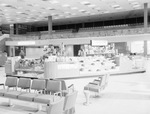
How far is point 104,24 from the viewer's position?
3106cm

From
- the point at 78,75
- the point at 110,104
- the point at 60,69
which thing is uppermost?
the point at 60,69

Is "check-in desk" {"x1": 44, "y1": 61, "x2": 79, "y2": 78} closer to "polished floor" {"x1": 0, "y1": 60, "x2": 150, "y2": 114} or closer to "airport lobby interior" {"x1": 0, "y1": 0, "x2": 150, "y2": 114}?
"airport lobby interior" {"x1": 0, "y1": 0, "x2": 150, "y2": 114}

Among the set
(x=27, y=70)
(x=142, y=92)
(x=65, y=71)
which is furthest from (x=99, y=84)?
(x=27, y=70)

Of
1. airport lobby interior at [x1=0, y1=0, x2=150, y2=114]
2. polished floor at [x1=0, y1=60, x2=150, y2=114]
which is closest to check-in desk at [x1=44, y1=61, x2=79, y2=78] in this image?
airport lobby interior at [x1=0, y1=0, x2=150, y2=114]

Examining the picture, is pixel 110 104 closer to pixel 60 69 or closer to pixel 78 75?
pixel 60 69

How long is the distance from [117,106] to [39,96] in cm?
229

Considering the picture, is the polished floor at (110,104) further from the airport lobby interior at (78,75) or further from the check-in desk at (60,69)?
the check-in desk at (60,69)

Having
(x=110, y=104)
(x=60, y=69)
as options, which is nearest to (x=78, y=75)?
(x=60, y=69)

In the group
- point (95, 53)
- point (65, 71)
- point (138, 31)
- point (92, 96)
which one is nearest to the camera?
point (92, 96)

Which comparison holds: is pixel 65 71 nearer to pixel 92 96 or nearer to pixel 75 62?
pixel 75 62

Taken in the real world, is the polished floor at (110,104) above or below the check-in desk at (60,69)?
below

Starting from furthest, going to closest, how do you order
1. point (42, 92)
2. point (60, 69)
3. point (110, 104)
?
1. point (60, 69)
2. point (42, 92)
3. point (110, 104)

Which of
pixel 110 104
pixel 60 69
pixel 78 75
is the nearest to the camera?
pixel 110 104

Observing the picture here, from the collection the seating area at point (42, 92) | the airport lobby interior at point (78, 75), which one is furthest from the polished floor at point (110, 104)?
the seating area at point (42, 92)
